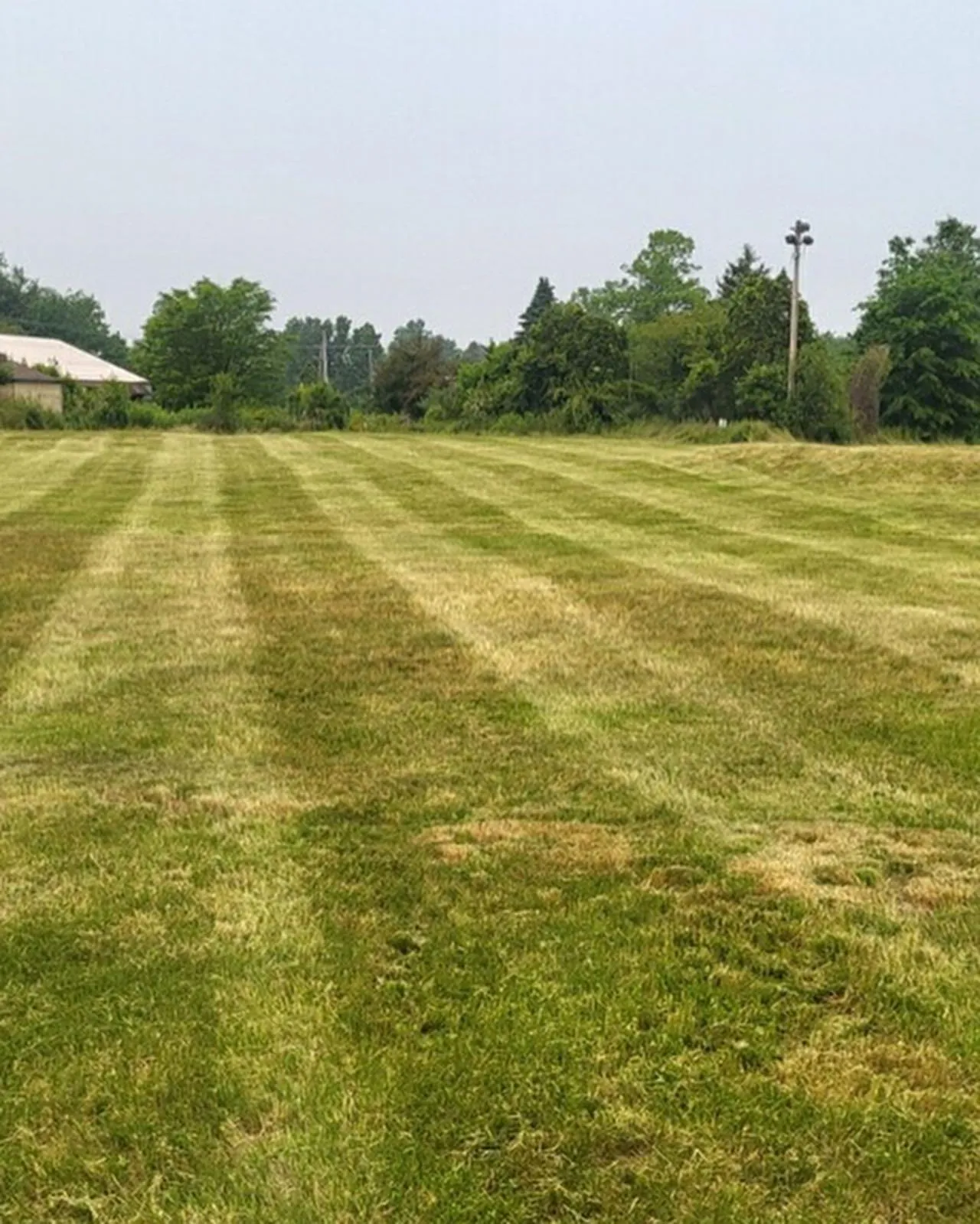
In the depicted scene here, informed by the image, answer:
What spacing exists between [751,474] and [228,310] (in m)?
46.5

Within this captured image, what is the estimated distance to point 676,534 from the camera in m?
12.8

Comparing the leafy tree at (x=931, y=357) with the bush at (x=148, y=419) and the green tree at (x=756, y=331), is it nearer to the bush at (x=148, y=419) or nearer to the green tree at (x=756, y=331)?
the green tree at (x=756, y=331)

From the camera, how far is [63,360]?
63000 millimetres

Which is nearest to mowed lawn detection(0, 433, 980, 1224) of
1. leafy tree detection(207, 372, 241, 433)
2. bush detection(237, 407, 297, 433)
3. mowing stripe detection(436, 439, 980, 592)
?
mowing stripe detection(436, 439, 980, 592)

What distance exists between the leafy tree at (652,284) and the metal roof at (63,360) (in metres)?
30.1

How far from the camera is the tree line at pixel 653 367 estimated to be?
3644 cm

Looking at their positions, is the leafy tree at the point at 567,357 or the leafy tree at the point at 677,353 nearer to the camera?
the leafy tree at the point at 677,353

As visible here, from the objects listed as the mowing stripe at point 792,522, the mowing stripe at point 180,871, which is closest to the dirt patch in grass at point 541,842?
the mowing stripe at point 180,871

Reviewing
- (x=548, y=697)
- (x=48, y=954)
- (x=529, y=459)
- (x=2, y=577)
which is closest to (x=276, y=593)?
(x=2, y=577)

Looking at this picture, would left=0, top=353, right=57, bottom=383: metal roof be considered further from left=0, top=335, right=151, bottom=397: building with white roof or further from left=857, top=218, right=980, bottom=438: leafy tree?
left=857, top=218, right=980, bottom=438: leafy tree

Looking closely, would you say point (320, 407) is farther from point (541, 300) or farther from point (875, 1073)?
point (875, 1073)

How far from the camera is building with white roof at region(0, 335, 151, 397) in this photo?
59219mm

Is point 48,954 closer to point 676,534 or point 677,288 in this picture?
point 676,534

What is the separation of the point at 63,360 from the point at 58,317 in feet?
152
